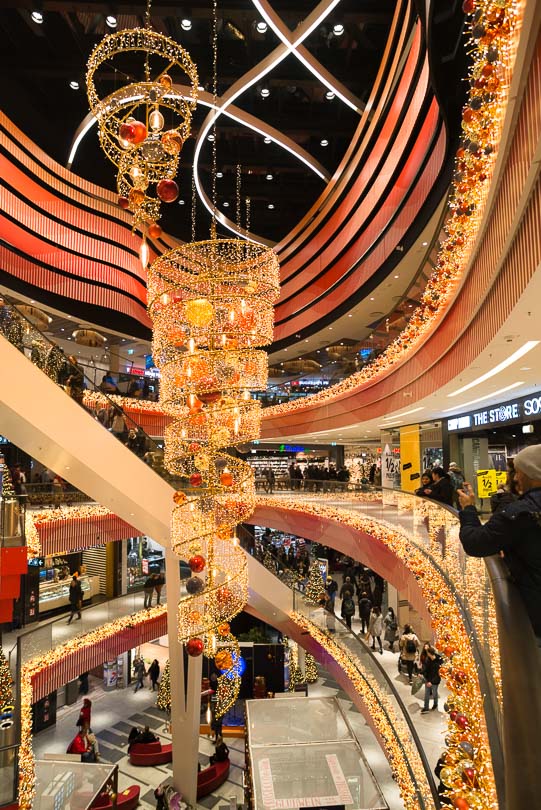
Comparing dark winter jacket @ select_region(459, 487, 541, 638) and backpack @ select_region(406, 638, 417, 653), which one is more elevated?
dark winter jacket @ select_region(459, 487, 541, 638)

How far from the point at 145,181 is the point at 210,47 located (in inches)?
436

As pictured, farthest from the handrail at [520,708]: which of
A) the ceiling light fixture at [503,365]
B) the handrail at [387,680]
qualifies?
the ceiling light fixture at [503,365]

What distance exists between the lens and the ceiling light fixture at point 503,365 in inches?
235

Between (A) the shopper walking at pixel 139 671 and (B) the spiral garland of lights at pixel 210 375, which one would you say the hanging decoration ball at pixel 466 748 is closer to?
A: (B) the spiral garland of lights at pixel 210 375

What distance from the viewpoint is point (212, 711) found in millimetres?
13156

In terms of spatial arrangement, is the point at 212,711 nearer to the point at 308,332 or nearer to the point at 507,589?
the point at 308,332

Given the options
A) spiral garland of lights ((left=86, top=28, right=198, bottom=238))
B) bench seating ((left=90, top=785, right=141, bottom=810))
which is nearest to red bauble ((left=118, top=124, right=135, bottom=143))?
spiral garland of lights ((left=86, top=28, right=198, bottom=238))

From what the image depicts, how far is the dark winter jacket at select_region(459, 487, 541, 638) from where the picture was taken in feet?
5.70

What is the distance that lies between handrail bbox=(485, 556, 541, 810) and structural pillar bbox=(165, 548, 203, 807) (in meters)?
8.15

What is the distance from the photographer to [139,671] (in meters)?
16.0

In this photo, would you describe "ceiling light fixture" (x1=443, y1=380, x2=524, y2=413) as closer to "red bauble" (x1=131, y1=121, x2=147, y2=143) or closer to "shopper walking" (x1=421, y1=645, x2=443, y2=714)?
"shopper walking" (x1=421, y1=645, x2=443, y2=714)

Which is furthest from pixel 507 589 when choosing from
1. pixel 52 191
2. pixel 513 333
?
pixel 52 191

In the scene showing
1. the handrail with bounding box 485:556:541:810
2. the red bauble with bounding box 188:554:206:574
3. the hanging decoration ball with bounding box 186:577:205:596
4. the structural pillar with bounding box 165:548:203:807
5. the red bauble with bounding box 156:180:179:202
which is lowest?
the structural pillar with bounding box 165:548:203:807

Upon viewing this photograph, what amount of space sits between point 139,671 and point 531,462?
17.0 meters
